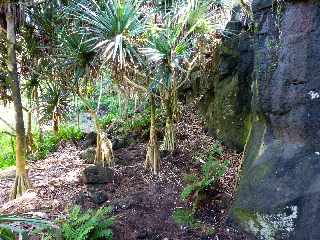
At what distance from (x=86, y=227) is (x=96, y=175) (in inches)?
60.9

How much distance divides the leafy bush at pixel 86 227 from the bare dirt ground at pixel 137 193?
261mm

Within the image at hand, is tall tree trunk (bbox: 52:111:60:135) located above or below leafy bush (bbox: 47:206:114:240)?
above

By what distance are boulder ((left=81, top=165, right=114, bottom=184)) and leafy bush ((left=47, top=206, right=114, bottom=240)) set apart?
46.2 inches

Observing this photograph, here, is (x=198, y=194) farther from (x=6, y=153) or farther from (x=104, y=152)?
(x=6, y=153)

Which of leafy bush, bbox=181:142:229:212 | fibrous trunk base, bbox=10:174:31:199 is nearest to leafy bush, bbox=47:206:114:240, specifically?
leafy bush, bbox=181:142:229:212

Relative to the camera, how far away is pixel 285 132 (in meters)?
4.56

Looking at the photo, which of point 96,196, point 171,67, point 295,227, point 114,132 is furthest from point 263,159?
point 114,132

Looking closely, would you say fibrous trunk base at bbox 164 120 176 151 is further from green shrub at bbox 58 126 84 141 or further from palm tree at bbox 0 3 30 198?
green shrub at bbox 58 126 84 141

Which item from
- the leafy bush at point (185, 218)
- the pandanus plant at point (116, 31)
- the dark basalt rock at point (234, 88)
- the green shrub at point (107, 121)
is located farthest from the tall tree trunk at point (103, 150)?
the green shrub at point (107, 121)

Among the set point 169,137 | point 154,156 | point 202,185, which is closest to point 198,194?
point 202,185

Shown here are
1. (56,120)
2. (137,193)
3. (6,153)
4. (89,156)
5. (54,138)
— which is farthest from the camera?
(6,153)

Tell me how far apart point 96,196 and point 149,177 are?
881 mm

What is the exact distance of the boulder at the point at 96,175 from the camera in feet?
19.3

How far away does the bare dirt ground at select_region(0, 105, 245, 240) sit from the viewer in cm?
486
